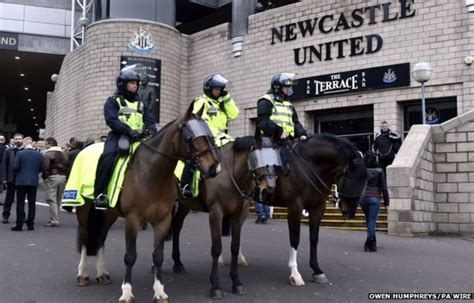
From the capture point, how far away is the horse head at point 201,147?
16.6 feet

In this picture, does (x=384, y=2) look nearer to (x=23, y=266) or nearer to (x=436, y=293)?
(x=436, y=293)

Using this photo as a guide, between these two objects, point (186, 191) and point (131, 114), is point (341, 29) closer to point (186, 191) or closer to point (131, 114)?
point (131, 114)

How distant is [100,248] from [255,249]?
3.53 meters

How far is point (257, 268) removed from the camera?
299 inches

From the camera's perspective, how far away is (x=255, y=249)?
9281 millimetres

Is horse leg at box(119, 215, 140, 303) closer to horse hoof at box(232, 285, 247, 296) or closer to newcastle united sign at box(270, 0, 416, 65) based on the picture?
horse hoof at box(232, 285, 247, 296)

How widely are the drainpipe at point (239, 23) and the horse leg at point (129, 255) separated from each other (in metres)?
17.9

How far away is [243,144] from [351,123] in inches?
576

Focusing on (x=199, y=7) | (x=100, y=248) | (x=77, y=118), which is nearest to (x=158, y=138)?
(x=100, y=248)

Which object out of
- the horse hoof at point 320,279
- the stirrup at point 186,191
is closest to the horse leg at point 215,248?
the stirrup at point 186,191

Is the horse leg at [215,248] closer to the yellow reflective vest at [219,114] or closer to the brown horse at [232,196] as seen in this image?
the brown horse at [232,196]

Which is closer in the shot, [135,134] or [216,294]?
[216,294]

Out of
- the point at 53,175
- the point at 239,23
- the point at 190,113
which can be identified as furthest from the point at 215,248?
the point at 239,23

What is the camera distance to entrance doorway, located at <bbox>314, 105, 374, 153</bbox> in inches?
770
